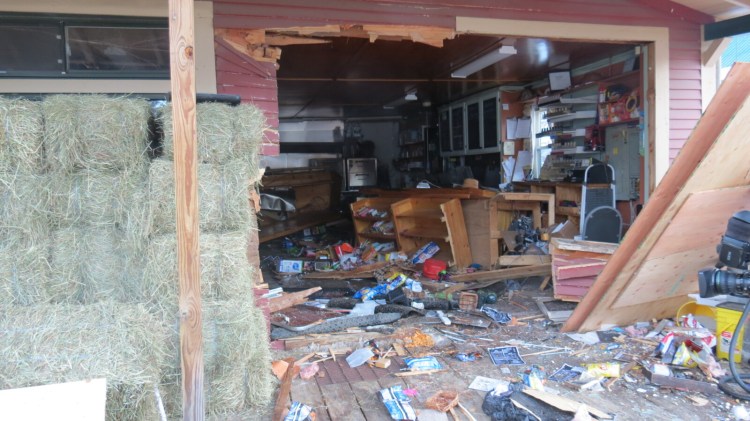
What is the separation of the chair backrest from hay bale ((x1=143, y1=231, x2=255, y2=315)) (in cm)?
445

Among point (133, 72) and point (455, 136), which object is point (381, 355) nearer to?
point (133, 72)

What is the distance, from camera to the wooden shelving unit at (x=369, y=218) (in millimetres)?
8922

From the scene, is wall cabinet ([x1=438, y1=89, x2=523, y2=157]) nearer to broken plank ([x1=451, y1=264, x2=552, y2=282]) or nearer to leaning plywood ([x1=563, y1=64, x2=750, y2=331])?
broken plank ([x1=451, y1=264, x2=552, y2=282])

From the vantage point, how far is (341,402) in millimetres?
3561

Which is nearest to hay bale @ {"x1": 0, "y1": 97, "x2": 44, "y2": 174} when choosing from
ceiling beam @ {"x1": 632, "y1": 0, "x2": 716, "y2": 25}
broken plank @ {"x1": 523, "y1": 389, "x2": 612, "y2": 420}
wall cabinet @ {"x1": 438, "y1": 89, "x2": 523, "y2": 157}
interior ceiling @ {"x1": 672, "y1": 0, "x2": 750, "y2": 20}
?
broken plank @ {"x1": 523, "y1": 389, "x2": 612, "y2": 420}

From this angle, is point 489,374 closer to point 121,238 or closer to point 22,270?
point 121,238

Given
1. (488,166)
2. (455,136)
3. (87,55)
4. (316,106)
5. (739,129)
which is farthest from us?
(316,106)

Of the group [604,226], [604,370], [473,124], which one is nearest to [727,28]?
[604,226]

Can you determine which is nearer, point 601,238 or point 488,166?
point 601,238

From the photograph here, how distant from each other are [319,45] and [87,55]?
9.18 ft

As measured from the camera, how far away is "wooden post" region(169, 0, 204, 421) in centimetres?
245

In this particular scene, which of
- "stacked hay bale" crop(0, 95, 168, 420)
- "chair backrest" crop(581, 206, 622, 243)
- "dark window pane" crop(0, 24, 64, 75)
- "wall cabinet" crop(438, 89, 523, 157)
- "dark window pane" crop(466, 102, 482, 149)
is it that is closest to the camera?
"stacked hay bale" crop(0, 95, 168, 420)

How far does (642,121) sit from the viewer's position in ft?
21.2

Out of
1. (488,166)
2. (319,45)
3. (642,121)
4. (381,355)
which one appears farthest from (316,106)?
(381,355)
